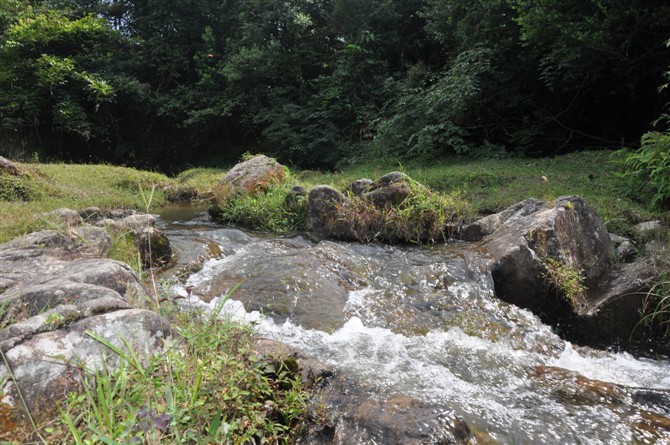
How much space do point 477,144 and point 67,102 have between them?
17604mm

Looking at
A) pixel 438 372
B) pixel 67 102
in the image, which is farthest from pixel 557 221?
pixel 67 102

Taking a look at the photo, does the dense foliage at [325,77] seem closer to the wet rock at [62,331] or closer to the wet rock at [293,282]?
the wet rock at [293,282]

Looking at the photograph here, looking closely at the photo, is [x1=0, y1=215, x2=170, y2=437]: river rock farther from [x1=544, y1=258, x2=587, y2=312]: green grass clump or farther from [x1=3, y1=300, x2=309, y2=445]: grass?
[x1=544, y1=258, x2=587, y2=312]: green grass clump

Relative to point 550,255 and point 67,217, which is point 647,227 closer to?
point 550,255

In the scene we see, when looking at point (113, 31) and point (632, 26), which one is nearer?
point (632, 26)

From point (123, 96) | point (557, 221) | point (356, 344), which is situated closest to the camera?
point (356, 344)

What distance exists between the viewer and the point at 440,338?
429cm

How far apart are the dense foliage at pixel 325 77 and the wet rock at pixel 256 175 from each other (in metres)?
4.69

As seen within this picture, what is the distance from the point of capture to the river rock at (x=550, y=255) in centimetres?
493

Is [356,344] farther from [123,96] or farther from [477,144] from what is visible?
[123,96]

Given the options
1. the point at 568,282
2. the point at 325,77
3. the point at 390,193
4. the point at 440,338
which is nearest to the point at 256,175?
the point at 390,193

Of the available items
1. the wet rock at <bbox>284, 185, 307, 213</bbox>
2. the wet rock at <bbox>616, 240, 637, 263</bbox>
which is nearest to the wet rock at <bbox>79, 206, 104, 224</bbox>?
the wet rock at <bbox>284, 185, 307, 213</bbox>

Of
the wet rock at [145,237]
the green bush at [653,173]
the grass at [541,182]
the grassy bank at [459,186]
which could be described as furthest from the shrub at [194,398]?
the green bush at [653,173]

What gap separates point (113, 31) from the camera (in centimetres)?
2178
